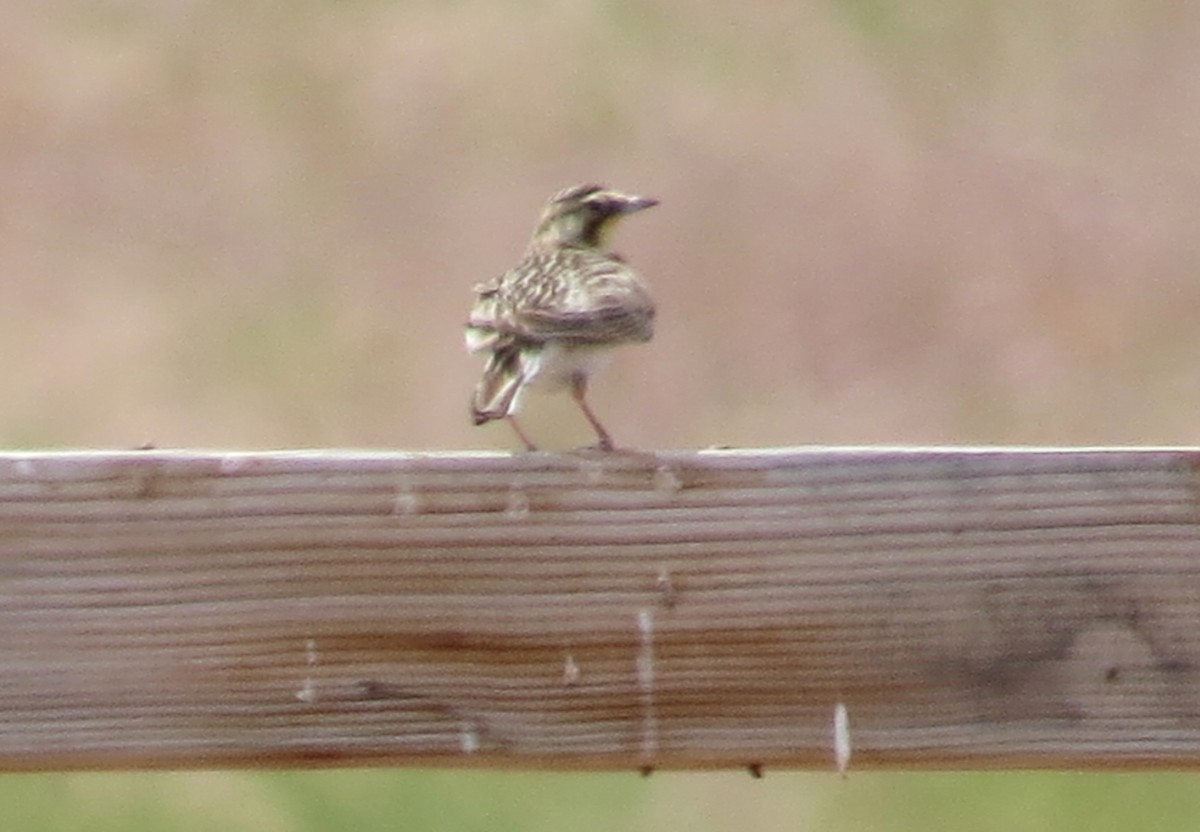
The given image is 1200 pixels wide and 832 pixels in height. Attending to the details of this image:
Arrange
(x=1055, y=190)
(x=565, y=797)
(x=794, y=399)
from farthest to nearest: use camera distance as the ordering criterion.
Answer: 1. (x=1055, y=190)
2. (x=794, y=399)
3. (x=565, y=797)

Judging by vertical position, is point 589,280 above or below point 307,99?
below

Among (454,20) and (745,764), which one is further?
(454,20)

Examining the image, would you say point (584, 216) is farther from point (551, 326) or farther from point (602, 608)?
point (602, 608)

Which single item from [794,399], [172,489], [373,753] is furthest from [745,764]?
[794,399]

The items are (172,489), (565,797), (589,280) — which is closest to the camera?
(172,489)

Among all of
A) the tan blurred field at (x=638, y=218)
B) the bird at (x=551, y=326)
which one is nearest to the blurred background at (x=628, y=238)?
the tan blurred field at (x=638, y=218)

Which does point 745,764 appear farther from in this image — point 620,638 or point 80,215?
point 80,215

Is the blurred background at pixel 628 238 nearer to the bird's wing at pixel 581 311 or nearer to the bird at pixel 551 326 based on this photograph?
the bird at pixel 551 326

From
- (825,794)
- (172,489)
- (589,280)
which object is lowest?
(825,794)
